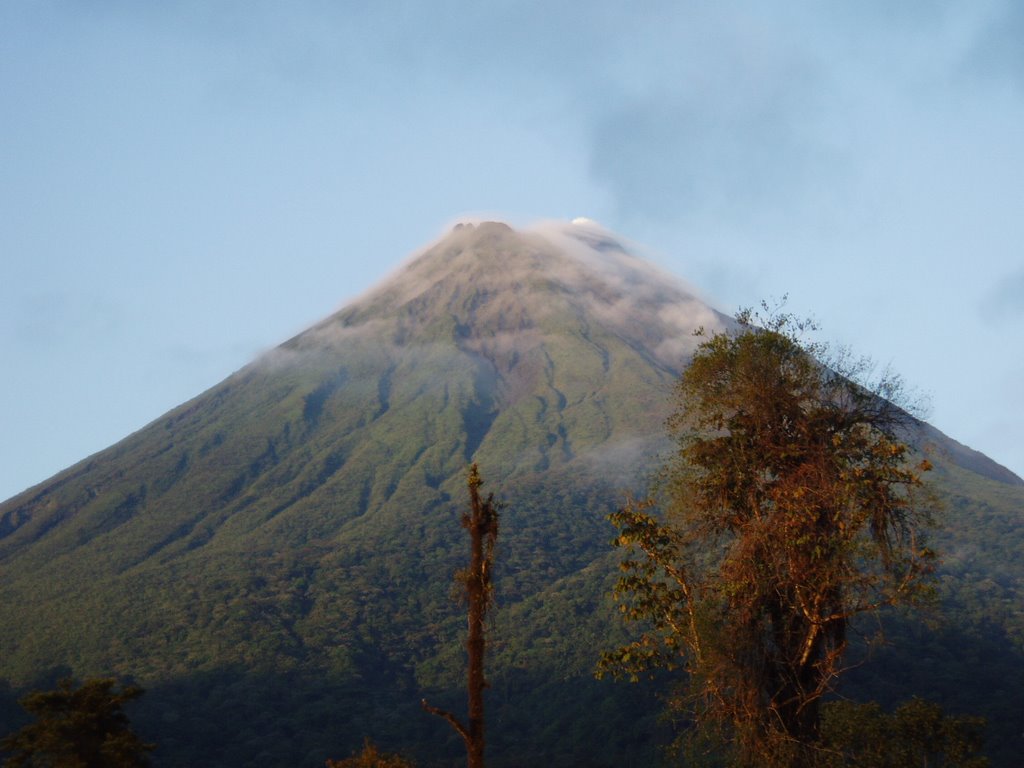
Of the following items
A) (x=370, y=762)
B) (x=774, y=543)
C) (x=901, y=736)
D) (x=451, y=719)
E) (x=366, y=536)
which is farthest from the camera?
(x=366, y=536)

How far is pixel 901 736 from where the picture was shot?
19344mm

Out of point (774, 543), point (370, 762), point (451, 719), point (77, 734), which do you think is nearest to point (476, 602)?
point (451, 719)

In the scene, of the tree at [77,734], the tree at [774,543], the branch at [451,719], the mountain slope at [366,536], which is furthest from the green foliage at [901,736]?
the mountain slope at [366,536]

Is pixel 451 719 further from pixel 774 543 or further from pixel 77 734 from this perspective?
pixel 77 734

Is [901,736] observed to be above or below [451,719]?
below

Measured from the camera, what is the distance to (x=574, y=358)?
567 feet

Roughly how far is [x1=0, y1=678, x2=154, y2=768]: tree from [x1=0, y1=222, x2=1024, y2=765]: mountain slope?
3768 cm

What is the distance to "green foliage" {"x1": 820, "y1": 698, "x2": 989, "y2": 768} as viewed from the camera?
59.8ft

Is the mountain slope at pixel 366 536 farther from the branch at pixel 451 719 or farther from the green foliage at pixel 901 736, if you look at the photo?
the branch at pixel 451 719

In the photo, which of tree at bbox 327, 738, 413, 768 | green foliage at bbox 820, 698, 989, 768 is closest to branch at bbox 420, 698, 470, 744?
tree at bbox 327, 738, 413, 768

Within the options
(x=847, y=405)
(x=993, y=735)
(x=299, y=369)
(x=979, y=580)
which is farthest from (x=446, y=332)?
(x=847, y=405)

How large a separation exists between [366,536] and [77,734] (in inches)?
4075

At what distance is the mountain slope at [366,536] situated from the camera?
83250 mm

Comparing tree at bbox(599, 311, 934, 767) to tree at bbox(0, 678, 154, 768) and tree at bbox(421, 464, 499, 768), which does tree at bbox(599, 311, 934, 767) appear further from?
tree at bbox(0, 678, 154, 768)
